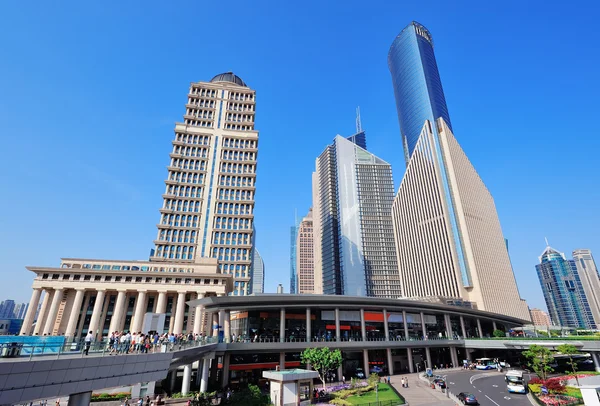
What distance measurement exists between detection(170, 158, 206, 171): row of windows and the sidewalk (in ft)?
246

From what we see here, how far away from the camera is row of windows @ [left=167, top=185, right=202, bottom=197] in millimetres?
91562

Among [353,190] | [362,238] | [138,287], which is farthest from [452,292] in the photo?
[138,287]

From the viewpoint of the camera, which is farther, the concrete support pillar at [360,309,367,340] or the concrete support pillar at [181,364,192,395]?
the concrete support pillar at [360,309,367,340]

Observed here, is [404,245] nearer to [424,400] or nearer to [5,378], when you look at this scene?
[424,400]

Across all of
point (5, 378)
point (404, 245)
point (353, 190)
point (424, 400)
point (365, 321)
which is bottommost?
point (424, 400)

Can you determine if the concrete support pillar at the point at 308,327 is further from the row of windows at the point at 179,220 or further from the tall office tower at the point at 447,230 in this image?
the tall office tower at the point at 447,230

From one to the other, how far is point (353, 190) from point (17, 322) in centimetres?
18946

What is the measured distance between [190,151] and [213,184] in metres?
13.2

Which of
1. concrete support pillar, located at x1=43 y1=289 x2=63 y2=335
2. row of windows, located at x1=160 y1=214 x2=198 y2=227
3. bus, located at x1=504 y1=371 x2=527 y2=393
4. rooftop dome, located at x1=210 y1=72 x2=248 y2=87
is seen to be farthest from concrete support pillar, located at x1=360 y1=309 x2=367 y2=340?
rooftop dome, located at x1=210 y1=72 x2=248 y2=87

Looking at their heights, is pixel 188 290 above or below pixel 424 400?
above

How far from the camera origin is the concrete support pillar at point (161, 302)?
67.1m

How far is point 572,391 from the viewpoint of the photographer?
34125 mm

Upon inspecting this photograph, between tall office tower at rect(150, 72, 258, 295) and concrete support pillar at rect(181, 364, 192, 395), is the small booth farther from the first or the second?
tall office tower at rect(150, 72, 258, 295)

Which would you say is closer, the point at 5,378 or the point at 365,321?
the point at 5,378
